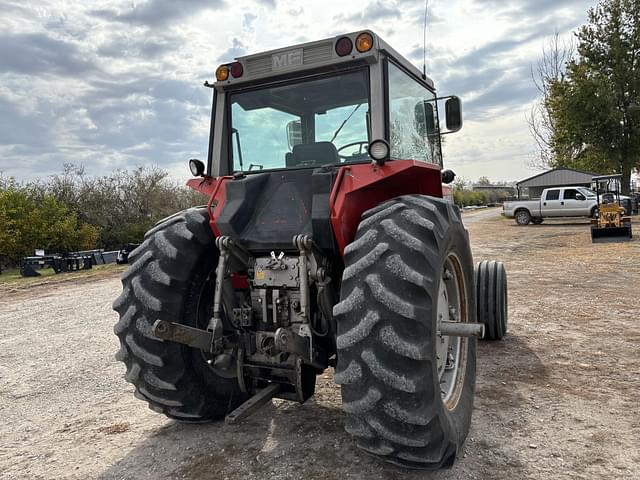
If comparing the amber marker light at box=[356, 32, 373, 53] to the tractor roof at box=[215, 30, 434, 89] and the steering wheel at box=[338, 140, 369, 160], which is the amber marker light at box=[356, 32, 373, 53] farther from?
the steering wheel at box=[338, 140, 369, 160]

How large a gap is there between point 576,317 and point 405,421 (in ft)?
16.2

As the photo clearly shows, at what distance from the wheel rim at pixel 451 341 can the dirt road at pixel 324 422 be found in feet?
1.09

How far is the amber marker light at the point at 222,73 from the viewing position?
383 cm

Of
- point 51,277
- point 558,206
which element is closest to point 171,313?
point 51,277

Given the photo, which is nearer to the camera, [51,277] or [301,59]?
[301,59]

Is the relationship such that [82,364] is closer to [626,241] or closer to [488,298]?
[488,298]

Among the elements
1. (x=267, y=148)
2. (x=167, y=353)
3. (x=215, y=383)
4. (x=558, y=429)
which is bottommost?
(x=558, y=429)

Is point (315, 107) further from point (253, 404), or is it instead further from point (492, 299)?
point (492, 299)

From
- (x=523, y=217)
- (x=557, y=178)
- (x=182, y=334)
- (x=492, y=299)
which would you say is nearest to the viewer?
(x=182, y=334)

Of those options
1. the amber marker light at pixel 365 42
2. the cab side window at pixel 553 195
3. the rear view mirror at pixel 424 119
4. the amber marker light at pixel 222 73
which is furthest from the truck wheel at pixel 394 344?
the cab side window at pixel 553 195

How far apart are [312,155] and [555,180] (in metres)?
39.5

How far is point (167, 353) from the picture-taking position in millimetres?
3236

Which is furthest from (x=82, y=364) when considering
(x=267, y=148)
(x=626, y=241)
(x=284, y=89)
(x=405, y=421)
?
(x=626, y=241)

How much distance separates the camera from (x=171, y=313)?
3262mm
